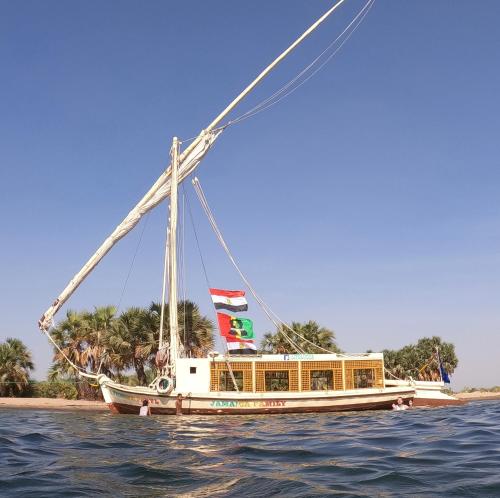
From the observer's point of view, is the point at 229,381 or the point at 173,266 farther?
the point at 173,266

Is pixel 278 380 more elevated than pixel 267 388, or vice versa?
pixel 278 380

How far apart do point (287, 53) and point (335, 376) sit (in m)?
19.3

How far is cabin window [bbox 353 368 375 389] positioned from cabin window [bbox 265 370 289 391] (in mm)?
4185

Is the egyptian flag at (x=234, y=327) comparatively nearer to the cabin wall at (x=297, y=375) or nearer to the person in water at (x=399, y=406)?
the cabin wall at (x=297, y=375)

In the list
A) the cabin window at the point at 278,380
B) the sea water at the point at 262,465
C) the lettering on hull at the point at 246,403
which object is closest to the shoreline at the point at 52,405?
the lettering on hull at the point at 246,403

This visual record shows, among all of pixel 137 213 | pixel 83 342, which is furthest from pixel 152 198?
pixel 83 342

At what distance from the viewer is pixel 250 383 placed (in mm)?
27812

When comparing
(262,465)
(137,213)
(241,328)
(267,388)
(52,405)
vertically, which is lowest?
(52,405)

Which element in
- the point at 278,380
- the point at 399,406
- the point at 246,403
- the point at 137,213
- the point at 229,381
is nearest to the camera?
the point at 246,403

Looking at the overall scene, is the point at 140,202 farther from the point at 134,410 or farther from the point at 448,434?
the point at 448,434

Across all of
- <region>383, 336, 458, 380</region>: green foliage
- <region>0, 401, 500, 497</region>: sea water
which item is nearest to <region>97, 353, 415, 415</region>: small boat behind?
<region>0, 401, 500, 497</region>: sea water

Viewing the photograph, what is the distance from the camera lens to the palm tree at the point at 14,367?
41500mm

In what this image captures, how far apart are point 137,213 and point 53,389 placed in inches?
809

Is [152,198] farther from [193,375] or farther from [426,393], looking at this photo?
[426,393]
